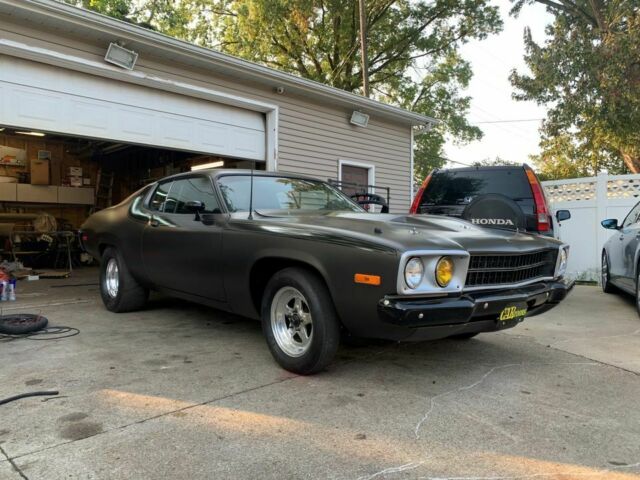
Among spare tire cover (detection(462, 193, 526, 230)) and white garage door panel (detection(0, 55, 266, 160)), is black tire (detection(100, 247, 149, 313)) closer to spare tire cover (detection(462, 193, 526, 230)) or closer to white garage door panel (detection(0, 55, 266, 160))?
white garage door panel (detection(0, 55, 266, 160))

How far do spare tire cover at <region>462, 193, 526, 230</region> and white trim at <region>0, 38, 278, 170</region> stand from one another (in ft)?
15.3

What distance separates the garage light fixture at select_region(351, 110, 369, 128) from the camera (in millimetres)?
10469

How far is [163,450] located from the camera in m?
2.28

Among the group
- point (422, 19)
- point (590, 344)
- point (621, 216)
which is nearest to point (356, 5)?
point (422, 19)

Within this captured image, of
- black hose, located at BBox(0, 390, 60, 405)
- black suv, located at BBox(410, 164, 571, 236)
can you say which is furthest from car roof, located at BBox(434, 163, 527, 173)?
black hose, located at BBox(0, 390, 60, 405)

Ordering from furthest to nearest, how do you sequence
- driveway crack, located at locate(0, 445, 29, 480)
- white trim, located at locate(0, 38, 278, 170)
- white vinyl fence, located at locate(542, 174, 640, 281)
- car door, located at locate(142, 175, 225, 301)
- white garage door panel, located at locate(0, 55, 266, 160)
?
white vinyl fence, located at locate(542, 174, 640, 281) → white garage door panel, located at locate(0, 55, 266, 160) → white trim, located at locate(0, 38, 278, 170) → car door, located at locate(142, 175, 225, 301) → driveway crack, located at locate(0, 445, 29, 480)

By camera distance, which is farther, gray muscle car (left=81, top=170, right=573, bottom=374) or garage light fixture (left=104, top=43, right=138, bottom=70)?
garage light fixture (left=104, top=43, right=138, bottom=70)

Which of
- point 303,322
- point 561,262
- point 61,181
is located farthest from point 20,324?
point 61,181

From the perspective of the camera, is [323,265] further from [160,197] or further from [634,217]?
[634,217]

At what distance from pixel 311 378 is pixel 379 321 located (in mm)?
803

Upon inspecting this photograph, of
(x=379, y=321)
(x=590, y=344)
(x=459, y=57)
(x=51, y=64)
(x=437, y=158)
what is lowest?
(x=590, y=344)

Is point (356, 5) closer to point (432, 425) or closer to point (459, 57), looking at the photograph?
point (459, 57)

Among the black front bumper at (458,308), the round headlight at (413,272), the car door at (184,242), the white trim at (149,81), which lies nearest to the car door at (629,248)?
the black front bumper at (458,308)

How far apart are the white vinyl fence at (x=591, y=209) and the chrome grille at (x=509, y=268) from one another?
6.56 metres
